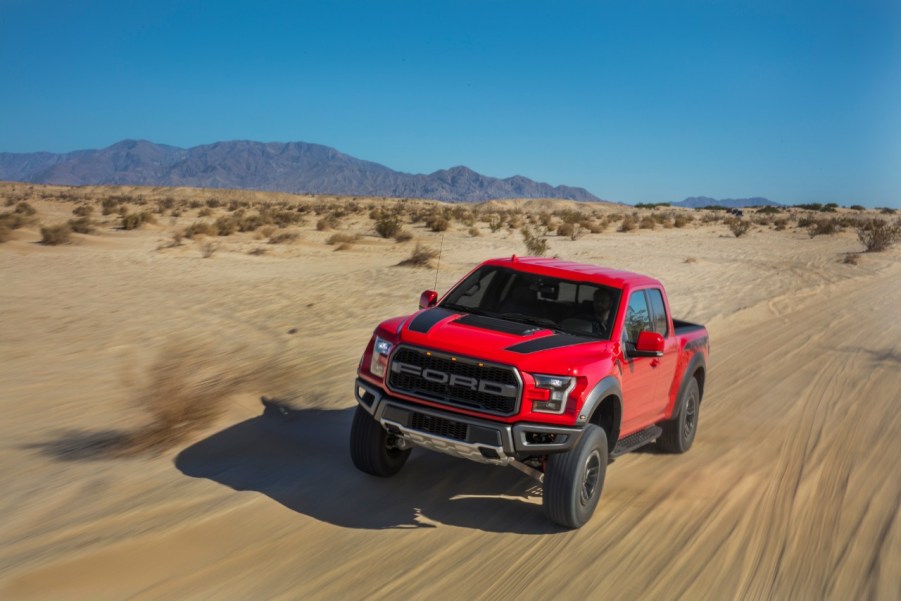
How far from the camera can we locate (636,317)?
6555mm

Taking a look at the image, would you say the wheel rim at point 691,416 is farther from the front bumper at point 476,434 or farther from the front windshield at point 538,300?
the front bumper at point 476,434

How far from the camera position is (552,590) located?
4.70 meters

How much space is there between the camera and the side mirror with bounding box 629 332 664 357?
607cm

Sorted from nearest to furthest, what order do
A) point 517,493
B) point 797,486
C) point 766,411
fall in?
point 517,493 → point 797,486 → point 766,411

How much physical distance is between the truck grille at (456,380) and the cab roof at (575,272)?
4.49 ft

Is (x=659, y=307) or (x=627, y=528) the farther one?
(x=659, y=307)

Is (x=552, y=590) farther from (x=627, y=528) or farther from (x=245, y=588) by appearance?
(x=245, y=588)

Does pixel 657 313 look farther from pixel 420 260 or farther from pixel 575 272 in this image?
pixel 420 260

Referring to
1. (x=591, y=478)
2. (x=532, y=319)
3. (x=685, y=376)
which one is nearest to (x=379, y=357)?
(x=532, y=319)

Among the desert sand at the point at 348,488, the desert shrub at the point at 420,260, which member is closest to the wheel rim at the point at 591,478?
the desert sand at the point at 348,488

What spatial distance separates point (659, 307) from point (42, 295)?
39.5 ft

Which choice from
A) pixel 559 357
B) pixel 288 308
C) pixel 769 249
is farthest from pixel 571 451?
pixel 769 249

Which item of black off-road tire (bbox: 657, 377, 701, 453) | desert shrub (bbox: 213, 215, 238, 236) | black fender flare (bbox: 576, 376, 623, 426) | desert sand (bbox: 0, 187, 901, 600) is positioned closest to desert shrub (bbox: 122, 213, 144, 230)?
desert shrub (bbox: 213, 215, 238, 236)

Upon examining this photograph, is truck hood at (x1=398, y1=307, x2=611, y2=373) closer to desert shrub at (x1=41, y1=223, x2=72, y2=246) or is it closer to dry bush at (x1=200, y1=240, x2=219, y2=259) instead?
dry bush at (x1=200, y1=240, x2=219, y2=259)
